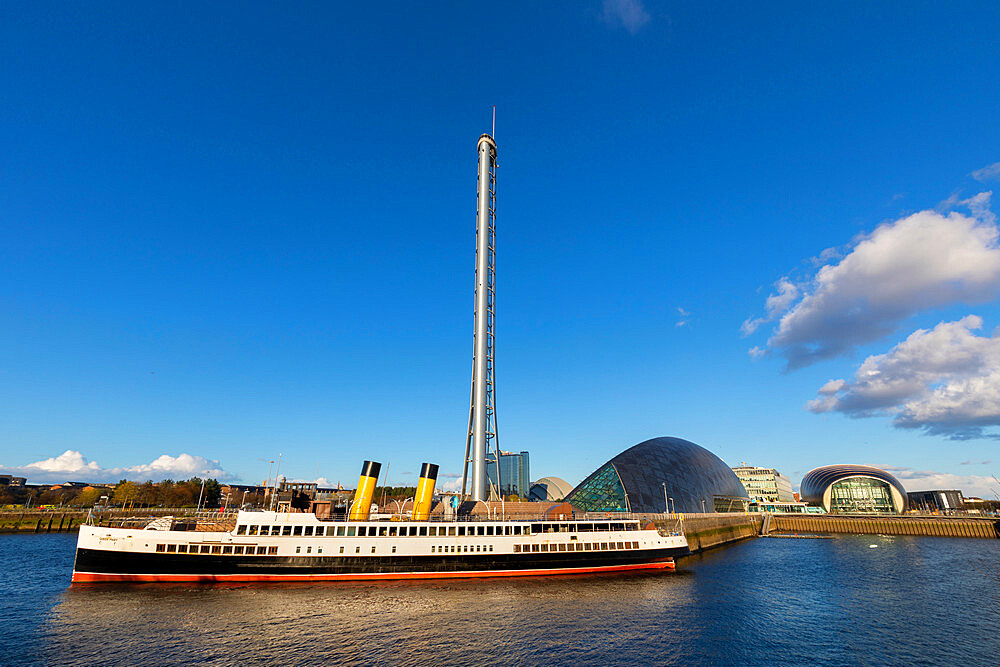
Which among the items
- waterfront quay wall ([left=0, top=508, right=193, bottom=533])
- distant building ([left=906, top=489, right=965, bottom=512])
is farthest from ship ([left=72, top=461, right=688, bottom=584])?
distant building ([left=906, top=489, right=965, bottom=512])

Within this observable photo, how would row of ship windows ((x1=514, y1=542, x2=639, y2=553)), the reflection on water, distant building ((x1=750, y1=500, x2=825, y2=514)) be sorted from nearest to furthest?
the reflection on water
row of ship windows ((x1=514, y1=542, x2=639, y2=553))
distant building ((x1=750, y1=500, x2=825, y2=514))

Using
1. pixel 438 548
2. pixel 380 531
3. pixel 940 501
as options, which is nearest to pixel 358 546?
pixel 380 531

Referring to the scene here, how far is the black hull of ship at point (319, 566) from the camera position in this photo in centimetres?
4644

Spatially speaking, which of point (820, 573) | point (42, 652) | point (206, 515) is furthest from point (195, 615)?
point (820, 573)

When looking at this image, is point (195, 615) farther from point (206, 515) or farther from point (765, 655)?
point (765, 655)

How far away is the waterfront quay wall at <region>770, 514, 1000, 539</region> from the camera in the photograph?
10251cm

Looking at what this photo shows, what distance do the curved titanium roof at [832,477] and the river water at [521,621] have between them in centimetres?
11697

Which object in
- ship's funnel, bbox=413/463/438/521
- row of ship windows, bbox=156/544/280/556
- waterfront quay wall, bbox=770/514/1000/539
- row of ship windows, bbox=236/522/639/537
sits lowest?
waterfront quay wall, bbox=770/514/1000/539

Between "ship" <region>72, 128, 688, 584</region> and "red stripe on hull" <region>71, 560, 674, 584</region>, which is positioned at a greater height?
"ship" <region>72, 128, 688, 584</region>

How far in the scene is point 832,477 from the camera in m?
161

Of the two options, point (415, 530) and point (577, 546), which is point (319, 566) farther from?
point (577, 546)

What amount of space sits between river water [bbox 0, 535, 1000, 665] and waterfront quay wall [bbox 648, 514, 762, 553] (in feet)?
73.2

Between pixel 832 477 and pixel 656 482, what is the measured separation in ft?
304

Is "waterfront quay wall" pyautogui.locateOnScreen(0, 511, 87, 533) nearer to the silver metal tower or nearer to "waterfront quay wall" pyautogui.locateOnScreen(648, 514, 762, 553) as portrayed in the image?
the silver metal tower
